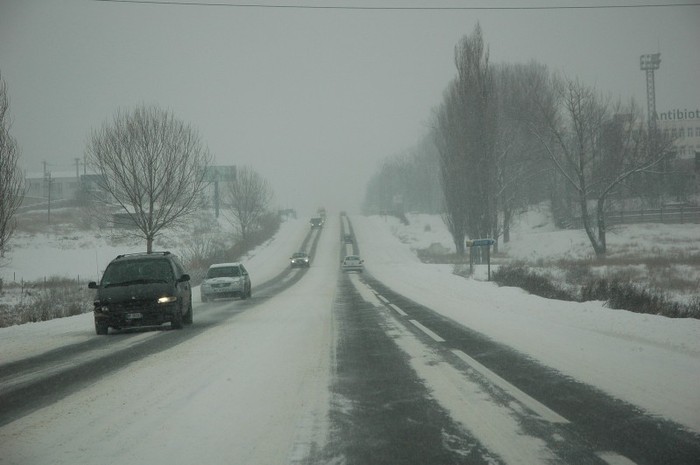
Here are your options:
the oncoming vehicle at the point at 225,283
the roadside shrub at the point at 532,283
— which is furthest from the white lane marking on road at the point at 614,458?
the oncoming vehicle at the point at 225,283

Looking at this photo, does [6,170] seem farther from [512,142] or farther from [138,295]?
[512,142]

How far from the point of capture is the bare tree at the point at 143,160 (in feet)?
106

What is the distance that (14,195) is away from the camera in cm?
2542

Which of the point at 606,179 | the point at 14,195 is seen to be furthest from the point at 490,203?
the point at 14,195

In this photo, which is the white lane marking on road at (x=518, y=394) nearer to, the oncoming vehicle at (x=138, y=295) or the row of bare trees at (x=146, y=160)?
the oncoming vehicle at (x=138, y=295)

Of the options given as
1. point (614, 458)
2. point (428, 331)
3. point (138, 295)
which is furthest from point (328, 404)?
point (138, 295)

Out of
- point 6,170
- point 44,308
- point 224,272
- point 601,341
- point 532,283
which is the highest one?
point 6,170

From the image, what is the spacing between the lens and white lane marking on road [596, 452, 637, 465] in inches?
193

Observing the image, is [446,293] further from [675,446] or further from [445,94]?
[445,94]

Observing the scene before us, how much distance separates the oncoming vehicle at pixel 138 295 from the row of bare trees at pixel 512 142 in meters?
32.2

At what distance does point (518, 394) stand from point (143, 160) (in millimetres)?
28602

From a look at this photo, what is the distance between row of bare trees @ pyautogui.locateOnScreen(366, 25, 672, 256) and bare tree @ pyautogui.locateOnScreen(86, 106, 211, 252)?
2041 cm

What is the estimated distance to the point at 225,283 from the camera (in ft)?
93.4

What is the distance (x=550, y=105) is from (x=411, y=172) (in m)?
89.9
